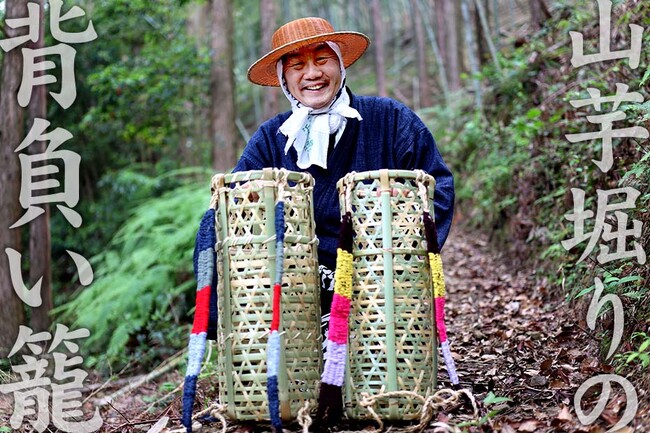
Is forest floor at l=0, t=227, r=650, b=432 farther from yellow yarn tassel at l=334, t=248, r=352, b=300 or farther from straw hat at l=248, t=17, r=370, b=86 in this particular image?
straw hat at l=248, t=17, r=370, b=86

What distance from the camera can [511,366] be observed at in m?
3.18

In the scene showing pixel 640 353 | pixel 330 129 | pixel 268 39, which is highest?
pixel 268 39

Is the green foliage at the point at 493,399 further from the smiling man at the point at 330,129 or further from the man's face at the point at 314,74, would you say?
the man's face at the point at 314,74

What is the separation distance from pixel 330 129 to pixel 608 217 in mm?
1549

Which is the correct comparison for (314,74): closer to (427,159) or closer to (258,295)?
(427,159)

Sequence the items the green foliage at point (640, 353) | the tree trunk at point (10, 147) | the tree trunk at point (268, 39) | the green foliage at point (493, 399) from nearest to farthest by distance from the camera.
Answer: the green foliage at point (640, 353), the green foliage at point (493, 399), the tree trunk at point (10, 147), the tree trunk at point (268, 39)

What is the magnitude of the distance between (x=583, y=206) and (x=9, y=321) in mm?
4079

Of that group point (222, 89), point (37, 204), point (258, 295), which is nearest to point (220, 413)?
point (258, 295)

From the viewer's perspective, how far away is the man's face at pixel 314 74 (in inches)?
121

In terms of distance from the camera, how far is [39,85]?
17.1 ft

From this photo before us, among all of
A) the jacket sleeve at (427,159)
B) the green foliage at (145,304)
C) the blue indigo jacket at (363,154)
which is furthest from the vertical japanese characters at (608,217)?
the green foliage at (145,304)

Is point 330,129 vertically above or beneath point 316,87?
beneath

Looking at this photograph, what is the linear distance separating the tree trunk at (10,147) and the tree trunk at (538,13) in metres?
5.20

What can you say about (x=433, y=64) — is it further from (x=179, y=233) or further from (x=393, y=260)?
(x=393, y=260)
